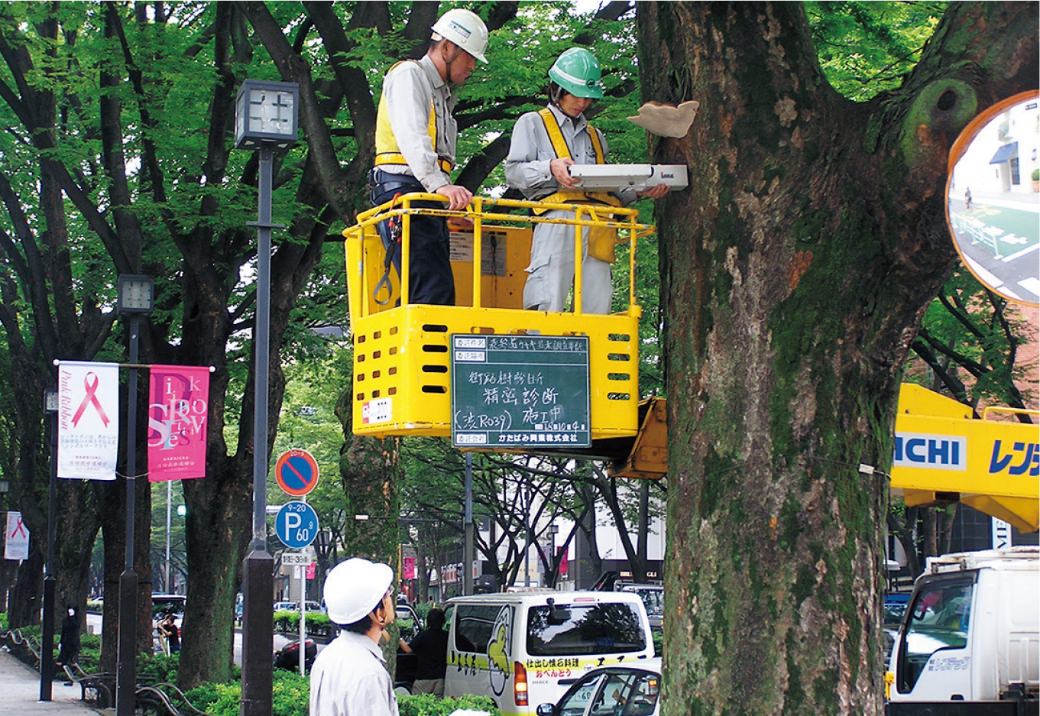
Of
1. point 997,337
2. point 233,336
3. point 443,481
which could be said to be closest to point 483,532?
point 443,481

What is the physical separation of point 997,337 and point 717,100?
53.3 ft

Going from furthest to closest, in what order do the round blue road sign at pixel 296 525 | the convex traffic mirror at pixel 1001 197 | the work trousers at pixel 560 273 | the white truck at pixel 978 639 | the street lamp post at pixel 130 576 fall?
the street lamp post at pixel 130 576
the round blue road sign at pixel 296 525
the white truck at pixel 978 639
the work trousers at pixel 560 273
the convex traffic mirror at pixel 1001 197

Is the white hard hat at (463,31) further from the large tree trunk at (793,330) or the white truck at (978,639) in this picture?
the white truck at (978,639)

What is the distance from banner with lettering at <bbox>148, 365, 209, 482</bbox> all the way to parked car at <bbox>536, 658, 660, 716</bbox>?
691 centimetres

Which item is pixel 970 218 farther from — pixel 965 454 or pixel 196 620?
pixel 196 620

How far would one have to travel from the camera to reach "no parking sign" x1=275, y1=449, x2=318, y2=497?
49.5 feet

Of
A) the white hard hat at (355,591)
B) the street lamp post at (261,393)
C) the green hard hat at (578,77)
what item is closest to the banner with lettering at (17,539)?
the street lamp post at (261,393)

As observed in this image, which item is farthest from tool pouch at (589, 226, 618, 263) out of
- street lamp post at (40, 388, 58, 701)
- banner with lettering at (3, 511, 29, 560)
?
banner with lettering at (3, 511, 29, 560)

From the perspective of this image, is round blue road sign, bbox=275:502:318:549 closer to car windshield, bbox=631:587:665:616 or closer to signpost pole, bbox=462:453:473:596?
car windshield, bbox=631:587:665:616

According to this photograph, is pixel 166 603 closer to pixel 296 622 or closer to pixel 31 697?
pixel 296 622

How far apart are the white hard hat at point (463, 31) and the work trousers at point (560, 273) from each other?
93 cm

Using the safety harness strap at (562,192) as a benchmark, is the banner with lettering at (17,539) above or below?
below

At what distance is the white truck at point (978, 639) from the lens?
10266 millimetres

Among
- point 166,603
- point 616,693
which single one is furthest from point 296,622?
point 616,693
